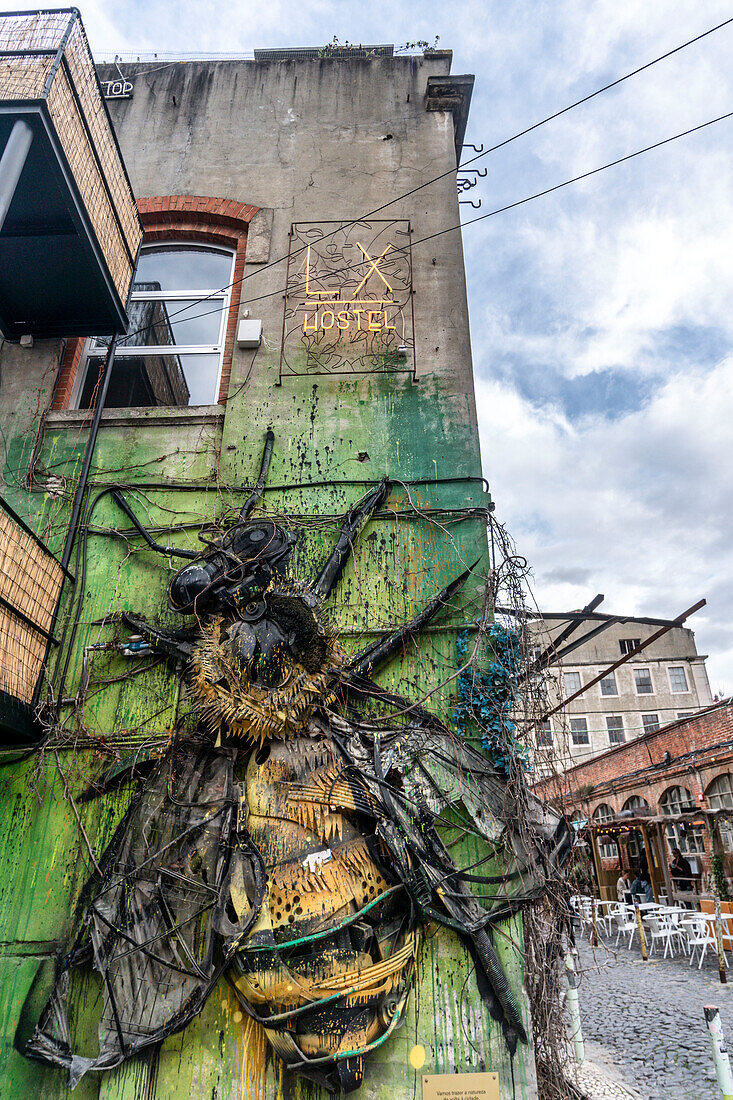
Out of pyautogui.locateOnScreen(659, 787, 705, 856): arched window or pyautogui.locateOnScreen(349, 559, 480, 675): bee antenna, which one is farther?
pyautogui.locateOnScreen(659, 787, 705, 856): arched window

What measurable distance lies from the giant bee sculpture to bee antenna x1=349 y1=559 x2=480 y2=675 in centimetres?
8

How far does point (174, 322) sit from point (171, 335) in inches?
6.3

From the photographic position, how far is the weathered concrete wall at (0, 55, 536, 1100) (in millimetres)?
4238

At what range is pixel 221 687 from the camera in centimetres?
445

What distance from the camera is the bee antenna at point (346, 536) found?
5.37 meters

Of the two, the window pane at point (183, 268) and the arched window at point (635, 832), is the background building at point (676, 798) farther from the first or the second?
the window pane at point (183, 268)

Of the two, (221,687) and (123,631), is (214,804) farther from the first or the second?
(123,631)

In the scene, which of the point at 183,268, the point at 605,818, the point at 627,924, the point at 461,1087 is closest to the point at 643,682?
the point at 605,818

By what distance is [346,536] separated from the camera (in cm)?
548

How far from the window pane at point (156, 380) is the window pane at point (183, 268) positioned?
3.43ft

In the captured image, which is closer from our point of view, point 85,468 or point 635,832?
point 85,468

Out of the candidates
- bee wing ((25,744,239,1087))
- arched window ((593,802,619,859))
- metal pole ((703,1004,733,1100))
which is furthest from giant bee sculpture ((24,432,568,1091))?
arched window ((593,802,619,859))

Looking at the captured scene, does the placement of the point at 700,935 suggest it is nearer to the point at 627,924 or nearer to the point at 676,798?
the point at 627,924

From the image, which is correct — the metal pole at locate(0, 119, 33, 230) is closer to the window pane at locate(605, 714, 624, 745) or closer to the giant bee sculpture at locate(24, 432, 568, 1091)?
the giant bee sculpture at locate(24, 432, 568, 1091)
